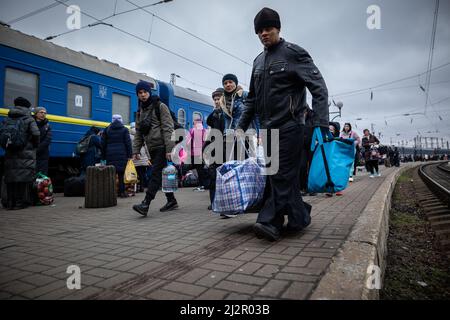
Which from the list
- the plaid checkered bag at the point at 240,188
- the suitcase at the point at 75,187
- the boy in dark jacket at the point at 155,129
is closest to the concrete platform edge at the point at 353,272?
the plaid checkered bag at the point at 240,188

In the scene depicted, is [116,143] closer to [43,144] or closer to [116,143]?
[116,143]

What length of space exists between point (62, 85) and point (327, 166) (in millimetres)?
7334

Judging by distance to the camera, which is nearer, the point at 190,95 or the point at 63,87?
the point at 63,87

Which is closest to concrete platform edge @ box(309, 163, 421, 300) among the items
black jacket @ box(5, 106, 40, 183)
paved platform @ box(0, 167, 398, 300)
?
paved platform @ box(0, 167, 398, 300)

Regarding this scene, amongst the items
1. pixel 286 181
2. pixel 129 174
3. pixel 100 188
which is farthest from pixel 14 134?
pixel 286 181

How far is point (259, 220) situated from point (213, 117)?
274 cm

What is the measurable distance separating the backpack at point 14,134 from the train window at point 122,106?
3.59 meters

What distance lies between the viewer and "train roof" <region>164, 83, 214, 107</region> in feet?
37.4

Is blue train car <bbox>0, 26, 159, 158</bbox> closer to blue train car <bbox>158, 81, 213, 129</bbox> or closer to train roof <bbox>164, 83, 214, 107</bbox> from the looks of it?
blue train car <bbox>158, 81, 213, 129</bbox>

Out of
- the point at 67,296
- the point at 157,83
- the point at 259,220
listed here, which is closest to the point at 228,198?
the point at 259,220

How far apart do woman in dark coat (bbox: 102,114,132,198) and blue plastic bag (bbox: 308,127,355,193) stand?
5.13 meters

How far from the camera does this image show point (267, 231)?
111 inches
